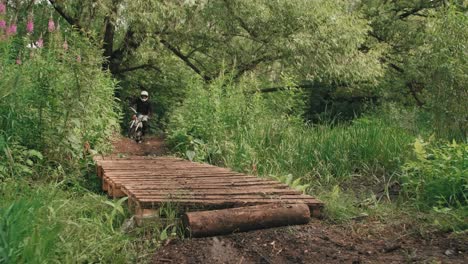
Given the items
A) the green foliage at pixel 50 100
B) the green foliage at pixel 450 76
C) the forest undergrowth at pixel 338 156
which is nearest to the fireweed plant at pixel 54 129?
Result: the green foliage at pixel 50 100

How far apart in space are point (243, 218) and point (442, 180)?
199cm

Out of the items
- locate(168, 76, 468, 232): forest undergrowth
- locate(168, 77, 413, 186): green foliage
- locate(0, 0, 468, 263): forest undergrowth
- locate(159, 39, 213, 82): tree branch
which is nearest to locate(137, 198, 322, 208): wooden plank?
locate(0, 0, 468, 263): forest undergrowth

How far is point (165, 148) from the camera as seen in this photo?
10953mm

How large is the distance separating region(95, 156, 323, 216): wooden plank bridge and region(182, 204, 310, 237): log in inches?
6.2

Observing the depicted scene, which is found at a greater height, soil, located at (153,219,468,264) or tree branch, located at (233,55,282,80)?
tree branch, located at (233,55,282,80)

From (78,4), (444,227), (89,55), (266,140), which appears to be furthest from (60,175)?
(78,4)

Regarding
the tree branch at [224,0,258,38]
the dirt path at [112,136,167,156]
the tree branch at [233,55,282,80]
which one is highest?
the tree branch at [224,0,258,38]

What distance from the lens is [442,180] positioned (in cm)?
483

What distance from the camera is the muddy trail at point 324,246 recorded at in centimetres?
354

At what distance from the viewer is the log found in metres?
3.89

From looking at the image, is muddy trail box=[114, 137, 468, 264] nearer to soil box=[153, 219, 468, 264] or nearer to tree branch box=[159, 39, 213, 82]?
soil box=[153, 219, 468, 264]

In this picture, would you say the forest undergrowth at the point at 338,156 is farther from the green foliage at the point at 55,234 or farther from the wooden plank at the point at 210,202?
the green foliage at the point at 55,234

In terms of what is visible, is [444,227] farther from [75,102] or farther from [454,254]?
[75,102]

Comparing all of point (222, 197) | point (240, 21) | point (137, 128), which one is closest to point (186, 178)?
point (222, 197)
